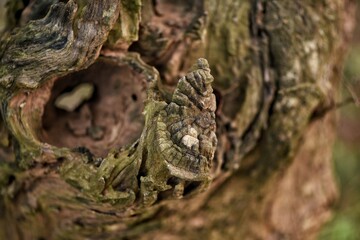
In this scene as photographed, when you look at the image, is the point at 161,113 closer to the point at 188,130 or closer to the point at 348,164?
the point at 188,130

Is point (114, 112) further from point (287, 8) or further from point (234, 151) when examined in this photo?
point (287, 8)

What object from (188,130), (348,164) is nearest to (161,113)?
(188,130)

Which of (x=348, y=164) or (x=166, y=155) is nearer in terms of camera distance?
(x=166, y=155)

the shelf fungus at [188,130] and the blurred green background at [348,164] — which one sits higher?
the shelf fungus at [188,130]

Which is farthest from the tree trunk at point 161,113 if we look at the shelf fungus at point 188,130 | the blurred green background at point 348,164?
the blurred green background at point 348,164

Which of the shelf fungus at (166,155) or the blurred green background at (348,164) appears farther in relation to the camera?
the blurred green background at (348,164)

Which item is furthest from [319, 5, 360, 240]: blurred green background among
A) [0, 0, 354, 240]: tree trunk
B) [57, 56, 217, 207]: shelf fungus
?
[57, 56, 217, 207]: shelf fungus

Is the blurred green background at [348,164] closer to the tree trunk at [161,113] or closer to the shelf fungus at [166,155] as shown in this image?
the tree trunk at [161,113]
